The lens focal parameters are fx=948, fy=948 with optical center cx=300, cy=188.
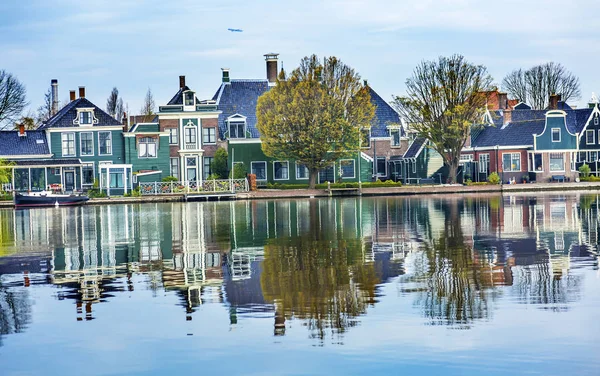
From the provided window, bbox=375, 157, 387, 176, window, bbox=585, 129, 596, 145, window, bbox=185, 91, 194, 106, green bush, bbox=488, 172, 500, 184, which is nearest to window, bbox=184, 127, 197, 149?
window, bbox=185, 91, 194, 106

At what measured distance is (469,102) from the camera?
81.1 meters

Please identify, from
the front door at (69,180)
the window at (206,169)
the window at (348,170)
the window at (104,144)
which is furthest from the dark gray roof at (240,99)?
the front door at (69,180)

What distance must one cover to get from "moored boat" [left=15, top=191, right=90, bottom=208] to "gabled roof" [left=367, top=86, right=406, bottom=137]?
96.2 ft

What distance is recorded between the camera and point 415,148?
86.8m

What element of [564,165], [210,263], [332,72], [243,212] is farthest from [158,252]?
[564,165]

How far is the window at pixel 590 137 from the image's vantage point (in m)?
87.4

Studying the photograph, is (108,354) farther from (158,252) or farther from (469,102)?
(469,102)

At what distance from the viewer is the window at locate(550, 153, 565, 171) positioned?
277ft

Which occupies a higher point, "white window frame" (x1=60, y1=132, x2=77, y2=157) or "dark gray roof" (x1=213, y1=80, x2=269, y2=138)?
"dark gray roof" (x1=213, y1=80, x2=269, y2=138)

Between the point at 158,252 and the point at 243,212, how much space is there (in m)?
24.2

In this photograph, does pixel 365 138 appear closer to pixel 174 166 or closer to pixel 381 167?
pixel 381 167

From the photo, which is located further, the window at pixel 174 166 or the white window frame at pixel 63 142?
the window at pixel 174 166

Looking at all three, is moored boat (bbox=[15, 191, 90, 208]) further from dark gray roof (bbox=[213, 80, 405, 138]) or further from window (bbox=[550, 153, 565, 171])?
window (bbox=[550, 153, 565, 171])

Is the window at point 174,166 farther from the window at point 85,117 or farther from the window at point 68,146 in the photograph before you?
the window at point 68,146
